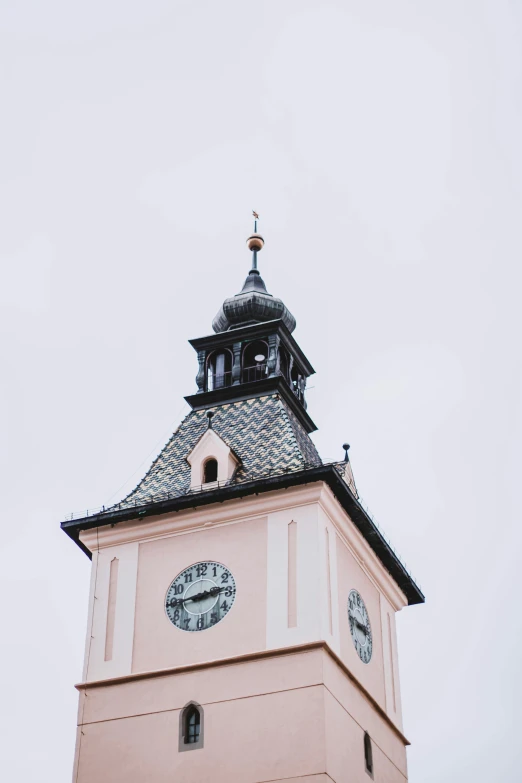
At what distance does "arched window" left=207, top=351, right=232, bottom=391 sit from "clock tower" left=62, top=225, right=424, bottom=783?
6.13ft

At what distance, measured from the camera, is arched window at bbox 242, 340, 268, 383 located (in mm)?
43000

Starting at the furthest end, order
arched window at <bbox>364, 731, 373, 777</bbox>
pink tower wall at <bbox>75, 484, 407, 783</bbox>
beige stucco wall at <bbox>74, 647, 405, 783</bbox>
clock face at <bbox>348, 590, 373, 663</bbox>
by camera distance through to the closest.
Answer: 1. clock face at <bbox>348, 590, 373, 663</bbox>
2. arched window at <bbox>364, 731, 373, 777</bbox>
3. pink tower wall at <bbox>75, 484, 407, 783</bbox>
4. beige stucco wall at <bbox>74, 647, 405, 783</bbox>

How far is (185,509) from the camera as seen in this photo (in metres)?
38.0

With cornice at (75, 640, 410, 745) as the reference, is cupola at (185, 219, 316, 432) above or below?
above

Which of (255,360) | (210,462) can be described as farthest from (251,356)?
(210,462)

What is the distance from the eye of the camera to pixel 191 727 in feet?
114

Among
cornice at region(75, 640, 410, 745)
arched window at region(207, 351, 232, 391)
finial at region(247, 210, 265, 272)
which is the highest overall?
finial at region(247, 210, 265, 272)

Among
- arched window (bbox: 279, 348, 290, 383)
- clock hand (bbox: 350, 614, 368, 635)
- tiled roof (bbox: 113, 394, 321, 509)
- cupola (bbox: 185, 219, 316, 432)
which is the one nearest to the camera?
clock hand (bbox: 350, 614, 368, 635)

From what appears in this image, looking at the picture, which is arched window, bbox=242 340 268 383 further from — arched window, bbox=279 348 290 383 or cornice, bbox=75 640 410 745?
cornice, bbox=75 640 410 745

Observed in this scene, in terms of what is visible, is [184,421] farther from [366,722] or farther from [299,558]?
[366,722]

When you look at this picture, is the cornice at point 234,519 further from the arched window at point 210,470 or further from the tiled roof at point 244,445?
the arched window at point 210,470

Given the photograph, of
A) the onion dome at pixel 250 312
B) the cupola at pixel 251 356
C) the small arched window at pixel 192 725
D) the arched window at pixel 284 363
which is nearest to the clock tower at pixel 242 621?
the small arched window at pixel 192 725

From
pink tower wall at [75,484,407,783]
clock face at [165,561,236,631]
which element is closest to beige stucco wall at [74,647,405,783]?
pink tower wall at [75,484,407,783]

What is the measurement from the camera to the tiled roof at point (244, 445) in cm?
3866
